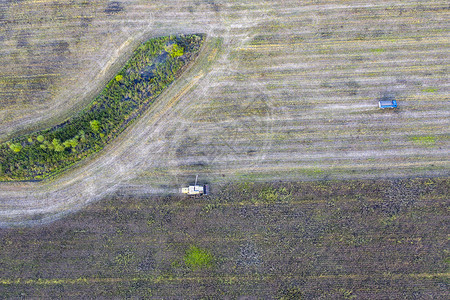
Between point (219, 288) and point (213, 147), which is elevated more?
point (213, 147)

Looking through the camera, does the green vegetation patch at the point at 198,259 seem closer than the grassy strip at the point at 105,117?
Yes

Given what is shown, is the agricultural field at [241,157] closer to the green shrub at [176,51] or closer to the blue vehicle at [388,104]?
the blue vehicle at [388,104]

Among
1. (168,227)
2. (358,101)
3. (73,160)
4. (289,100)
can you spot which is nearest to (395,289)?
(358,101)

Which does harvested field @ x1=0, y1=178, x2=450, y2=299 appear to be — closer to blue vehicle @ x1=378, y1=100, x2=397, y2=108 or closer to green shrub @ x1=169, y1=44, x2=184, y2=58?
blue vehicle @ x1=378, y1=100, x2=397, y2=108

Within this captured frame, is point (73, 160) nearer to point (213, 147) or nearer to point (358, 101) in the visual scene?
point (213, 147)

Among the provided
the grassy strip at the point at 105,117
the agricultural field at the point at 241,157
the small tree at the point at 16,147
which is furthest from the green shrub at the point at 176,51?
the small tree at the point at 16,147

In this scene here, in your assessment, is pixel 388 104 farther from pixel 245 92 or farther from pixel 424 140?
pixel 245 92
